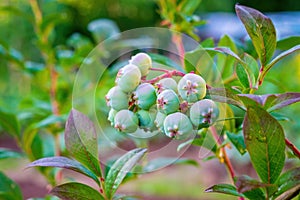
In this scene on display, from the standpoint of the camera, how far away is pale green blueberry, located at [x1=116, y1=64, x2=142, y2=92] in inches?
14.0

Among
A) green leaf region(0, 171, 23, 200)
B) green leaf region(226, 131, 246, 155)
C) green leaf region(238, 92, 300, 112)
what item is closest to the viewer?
green leaf region(238, 92, 300, 112)

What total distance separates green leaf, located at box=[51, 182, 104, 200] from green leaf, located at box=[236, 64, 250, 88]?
0.51ft

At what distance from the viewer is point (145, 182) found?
3254 mm

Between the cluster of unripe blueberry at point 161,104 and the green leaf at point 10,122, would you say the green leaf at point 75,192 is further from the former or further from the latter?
the green leaf at point 10,122

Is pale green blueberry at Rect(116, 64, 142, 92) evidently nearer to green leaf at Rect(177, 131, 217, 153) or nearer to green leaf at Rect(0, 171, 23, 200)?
green leaf at Rect(177, 131, 217, 153)

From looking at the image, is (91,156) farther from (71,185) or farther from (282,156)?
(282,156)

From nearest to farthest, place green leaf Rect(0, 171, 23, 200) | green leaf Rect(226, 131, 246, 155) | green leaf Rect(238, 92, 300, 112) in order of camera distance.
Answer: green leaf Rect(238, 92, 300, 112), green leaf Rect(226, 131, 246, 155), green leaf Rect(0, 171, 23, 200)

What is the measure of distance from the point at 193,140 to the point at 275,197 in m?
0.13

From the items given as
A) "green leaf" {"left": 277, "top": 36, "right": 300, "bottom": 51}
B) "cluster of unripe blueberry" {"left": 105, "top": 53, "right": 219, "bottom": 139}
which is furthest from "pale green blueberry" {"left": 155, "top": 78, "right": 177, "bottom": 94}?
"green leaf" {"left": 277, "top": 36, "right": 300, "bottom": 51}

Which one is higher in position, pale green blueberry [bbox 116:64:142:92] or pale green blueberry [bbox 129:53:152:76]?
pale green blueberry [bbox 129:53:152:76]

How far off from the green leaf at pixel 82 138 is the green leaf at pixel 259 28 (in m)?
0.16

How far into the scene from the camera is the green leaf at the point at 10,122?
734 millimetres

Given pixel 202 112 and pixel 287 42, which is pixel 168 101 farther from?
pixel 287 42

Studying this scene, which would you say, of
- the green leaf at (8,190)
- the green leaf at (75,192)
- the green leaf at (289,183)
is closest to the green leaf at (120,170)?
the green leaf at (75,192)
